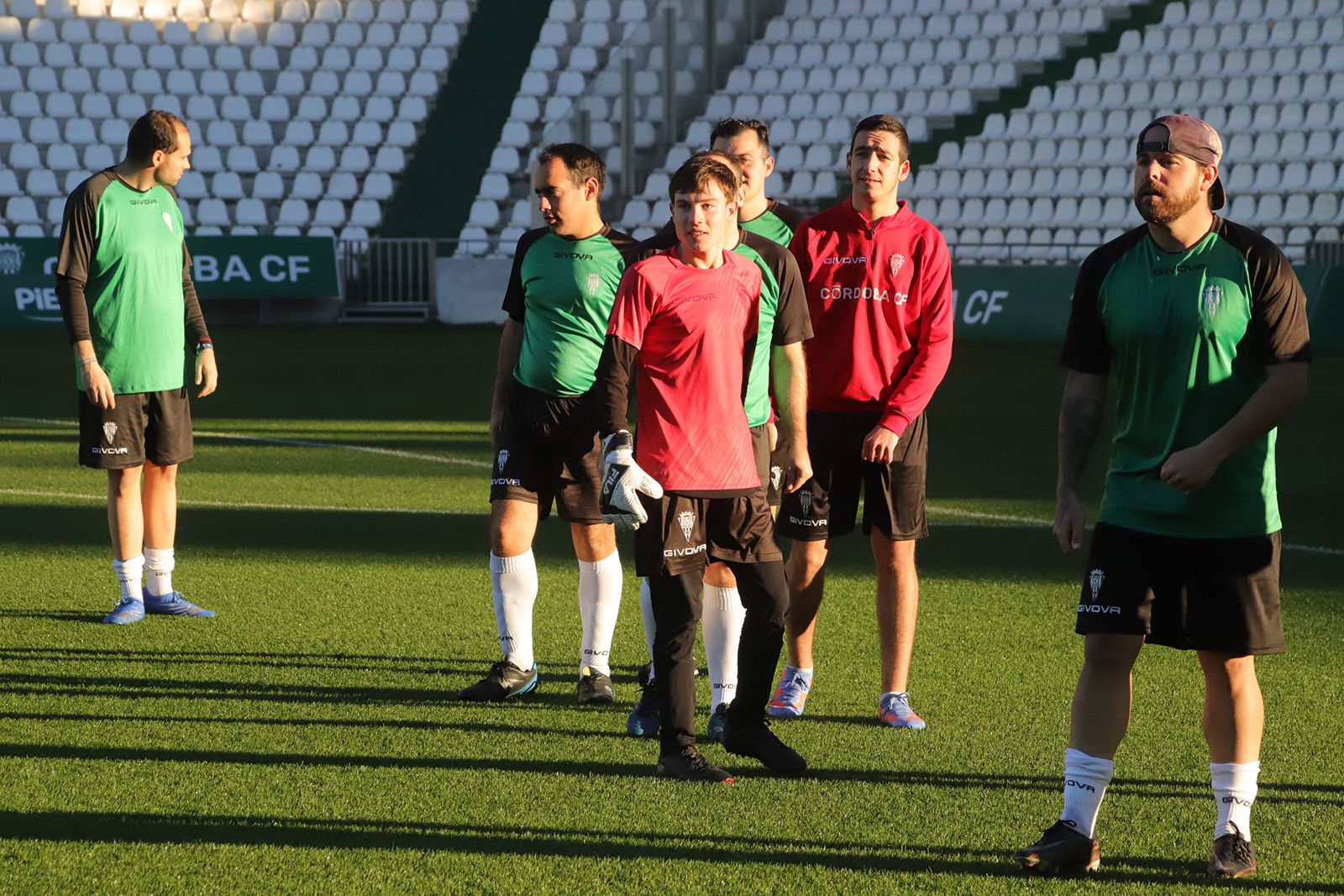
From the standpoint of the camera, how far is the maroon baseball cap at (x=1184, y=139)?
11.8 ft

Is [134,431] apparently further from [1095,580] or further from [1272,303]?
[1272,303]

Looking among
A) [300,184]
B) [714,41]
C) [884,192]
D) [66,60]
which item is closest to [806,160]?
[714,41]

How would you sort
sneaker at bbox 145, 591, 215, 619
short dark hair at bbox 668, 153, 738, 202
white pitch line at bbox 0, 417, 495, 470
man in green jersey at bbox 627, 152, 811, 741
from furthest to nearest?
1. white pitch line at bbox 0, 417, 495, 470
2. sneaker at bbox 145, 591, 215, 619
3. man in green jersey at bbox 627, 152, 811, 741
4. short dark hair at bbox 668, 153, 738, 202

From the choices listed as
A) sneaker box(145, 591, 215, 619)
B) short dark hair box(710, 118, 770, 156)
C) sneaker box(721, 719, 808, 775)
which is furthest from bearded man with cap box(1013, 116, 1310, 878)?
sneaker box(145, 591, 215, 619)

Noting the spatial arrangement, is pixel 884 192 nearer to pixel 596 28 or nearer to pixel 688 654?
pixel 688 654

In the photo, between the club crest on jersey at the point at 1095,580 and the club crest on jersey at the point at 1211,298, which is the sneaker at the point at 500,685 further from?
the club crest on jersey at the point at 1211,298

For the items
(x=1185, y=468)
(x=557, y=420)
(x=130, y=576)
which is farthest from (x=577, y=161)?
(x=130, y=576)

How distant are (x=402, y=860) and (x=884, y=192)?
2420 mm

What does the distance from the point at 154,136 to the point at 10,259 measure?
62.9 ft

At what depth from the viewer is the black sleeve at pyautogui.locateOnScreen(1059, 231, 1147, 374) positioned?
379 cm

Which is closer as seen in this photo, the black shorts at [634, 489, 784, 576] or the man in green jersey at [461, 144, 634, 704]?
the black shorts at [634, 489, 784, 576]

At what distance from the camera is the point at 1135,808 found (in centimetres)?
427

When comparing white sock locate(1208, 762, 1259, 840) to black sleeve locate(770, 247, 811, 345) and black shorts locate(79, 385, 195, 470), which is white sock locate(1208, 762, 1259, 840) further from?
black shorts locate(79, 385, 195, 470)

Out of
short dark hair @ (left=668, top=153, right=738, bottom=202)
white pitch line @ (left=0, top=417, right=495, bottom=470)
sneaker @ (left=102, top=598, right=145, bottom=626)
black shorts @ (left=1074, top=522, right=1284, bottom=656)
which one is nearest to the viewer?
black shorts @ (left=1074, top=522, right=1284, bottom=656)
